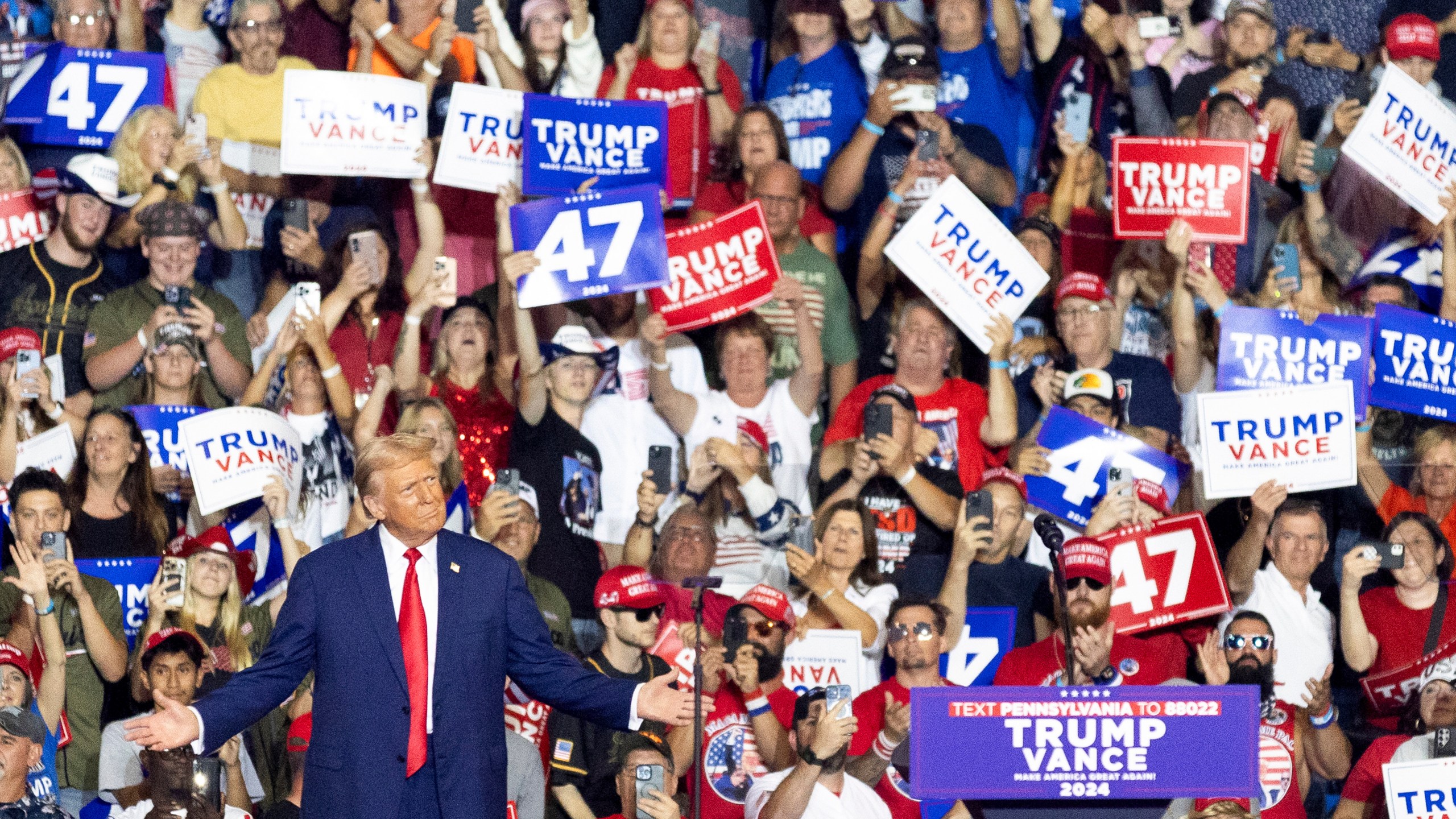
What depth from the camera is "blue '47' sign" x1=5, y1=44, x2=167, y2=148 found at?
24.1 feet

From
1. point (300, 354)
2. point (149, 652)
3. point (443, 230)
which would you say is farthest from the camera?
point (443, 230)

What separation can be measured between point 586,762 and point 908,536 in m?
1.35

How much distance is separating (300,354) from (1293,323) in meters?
3.46

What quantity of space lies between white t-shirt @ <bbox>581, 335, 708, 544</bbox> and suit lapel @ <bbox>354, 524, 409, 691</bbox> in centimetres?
272

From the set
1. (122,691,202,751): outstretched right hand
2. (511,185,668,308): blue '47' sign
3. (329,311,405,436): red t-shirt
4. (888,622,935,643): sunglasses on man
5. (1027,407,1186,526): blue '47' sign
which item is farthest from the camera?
(329,311,405,436): red t-shirt

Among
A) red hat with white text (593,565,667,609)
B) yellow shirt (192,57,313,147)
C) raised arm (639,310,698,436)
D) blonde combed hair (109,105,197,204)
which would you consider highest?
yellow shirt (192,57,313,147)

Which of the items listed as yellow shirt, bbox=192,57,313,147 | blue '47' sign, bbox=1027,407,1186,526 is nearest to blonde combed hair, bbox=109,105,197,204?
yellow shirt, bbox=192,57,313,147

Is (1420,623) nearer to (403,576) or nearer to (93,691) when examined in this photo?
(403,576)

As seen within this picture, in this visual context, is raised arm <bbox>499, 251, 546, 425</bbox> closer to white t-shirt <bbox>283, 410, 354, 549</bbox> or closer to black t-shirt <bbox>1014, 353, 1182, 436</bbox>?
white t-shirt <bbox>283, 410, 354, 549</bbox>

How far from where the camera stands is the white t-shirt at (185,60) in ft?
25.9

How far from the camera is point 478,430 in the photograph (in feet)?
22.5

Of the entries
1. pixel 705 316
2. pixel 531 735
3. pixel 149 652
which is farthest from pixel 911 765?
pixel 705 316

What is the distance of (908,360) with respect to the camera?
7070 millimetres

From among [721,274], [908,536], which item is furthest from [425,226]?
[908,536]
